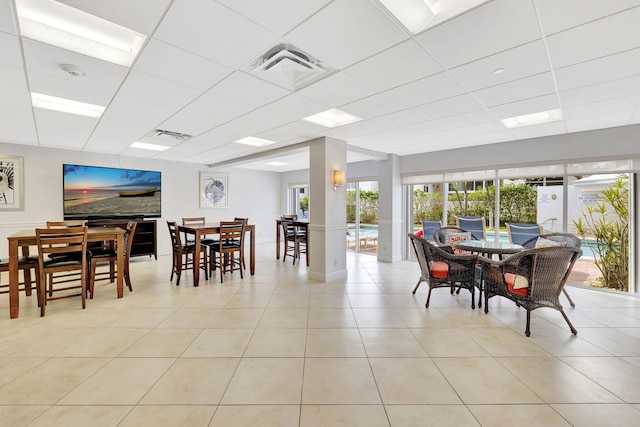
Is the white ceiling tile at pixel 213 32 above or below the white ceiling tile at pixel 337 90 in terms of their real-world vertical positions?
below

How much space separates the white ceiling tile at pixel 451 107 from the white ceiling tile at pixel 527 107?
1.00ft

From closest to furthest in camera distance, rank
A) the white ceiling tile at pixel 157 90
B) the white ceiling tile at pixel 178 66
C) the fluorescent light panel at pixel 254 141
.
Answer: the white ceiling tile at pixel 178 66, the white ceiling tile at pixel 157 90, the fluorescent light panel at pixel 254 141

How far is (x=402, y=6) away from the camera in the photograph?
1682mm

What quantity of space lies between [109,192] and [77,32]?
5.38m

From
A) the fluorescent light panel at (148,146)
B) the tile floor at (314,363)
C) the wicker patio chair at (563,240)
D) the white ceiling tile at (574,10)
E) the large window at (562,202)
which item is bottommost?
the tile floor at (314,363)

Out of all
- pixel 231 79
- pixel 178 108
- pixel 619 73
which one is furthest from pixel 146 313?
pixel 619 73

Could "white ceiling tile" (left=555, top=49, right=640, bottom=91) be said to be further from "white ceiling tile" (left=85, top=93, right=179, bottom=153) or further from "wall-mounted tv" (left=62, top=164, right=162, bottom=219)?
"wall-mounted tv" (left=62, top=164, right=162, bottom=219)

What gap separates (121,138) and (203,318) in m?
3.76

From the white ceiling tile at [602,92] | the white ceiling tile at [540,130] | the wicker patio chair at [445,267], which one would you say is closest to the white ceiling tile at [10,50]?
the wicker patio chair at [445,267]

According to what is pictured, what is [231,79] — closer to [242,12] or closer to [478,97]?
[242,12]

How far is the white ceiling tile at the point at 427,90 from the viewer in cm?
259

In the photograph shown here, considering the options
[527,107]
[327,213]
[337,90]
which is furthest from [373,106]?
[327,213]

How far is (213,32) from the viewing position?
73.4 inches

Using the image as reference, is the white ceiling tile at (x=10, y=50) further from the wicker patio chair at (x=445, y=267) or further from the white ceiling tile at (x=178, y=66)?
the wicker patio chair at (x=445, y=267)
